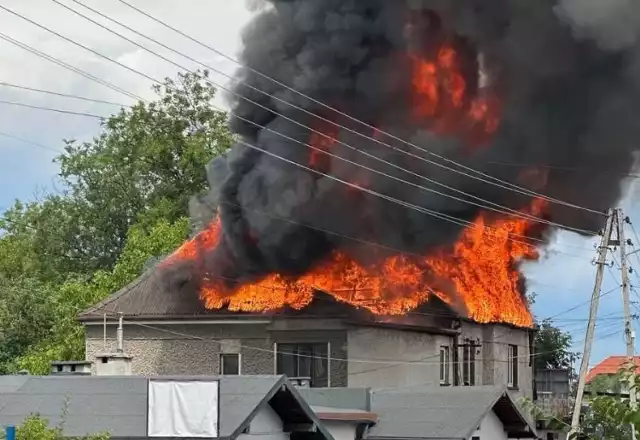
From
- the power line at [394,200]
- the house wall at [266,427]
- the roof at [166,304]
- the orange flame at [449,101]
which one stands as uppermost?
the orange flame at [449,101]

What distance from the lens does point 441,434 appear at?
3109 cm

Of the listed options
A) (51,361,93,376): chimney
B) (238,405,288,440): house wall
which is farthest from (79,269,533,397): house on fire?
(238,405,288,440): house wall

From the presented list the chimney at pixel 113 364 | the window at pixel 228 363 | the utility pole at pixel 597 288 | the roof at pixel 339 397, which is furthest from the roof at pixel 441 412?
the window at pixel 228 363

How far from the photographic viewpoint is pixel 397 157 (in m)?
40.0

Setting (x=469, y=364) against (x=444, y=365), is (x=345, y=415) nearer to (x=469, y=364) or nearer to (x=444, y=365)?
(x=444, y=365)

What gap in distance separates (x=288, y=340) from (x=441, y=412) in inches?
311

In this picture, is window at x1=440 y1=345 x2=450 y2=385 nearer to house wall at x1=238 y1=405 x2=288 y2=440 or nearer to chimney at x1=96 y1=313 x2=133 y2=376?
chimney at x1=96 y1=313 x2=133 y2=376

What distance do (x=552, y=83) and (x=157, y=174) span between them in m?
24.9

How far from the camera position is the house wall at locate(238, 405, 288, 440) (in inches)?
973

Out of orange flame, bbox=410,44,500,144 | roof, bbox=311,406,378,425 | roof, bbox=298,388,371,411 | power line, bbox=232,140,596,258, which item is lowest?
roof, bbox=311,406,378,425

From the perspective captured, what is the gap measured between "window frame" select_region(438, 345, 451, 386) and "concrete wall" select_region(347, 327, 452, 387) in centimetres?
22

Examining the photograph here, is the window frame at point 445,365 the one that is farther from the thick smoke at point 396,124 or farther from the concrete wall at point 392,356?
the thick smoke at point 396,124

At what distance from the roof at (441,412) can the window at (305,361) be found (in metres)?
4.76

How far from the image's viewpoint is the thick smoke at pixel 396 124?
37.9 metres
